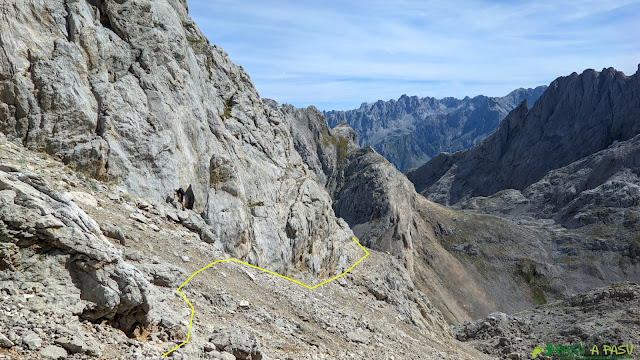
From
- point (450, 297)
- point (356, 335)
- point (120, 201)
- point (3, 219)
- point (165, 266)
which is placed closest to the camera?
point (3, 219)

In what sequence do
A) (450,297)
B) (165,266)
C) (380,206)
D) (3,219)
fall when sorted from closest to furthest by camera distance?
(3,219) < (165,266) < (450,297) < (380,206)

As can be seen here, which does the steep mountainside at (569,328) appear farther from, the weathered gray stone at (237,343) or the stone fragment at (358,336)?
the weathered gray stone at (237,343)

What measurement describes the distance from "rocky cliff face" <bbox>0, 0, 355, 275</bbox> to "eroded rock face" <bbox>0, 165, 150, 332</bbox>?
14775 mm

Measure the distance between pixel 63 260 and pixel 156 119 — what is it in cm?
2342

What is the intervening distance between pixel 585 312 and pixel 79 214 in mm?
86888

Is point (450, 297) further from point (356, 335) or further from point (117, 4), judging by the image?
point (117, 4)

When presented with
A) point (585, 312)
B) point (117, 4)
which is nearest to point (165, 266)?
point (117, 4)

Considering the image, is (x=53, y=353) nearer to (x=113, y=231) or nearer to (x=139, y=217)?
(x=113, y=231)

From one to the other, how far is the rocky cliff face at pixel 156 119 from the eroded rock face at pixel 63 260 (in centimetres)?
1477

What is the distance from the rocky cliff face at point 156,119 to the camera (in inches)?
1137

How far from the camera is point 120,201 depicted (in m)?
28.2

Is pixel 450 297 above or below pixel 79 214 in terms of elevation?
below

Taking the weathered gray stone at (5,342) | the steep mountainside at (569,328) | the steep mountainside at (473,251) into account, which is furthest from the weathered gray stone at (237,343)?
the steep mountainside at (473,251)

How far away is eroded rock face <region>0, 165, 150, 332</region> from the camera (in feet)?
45.8
